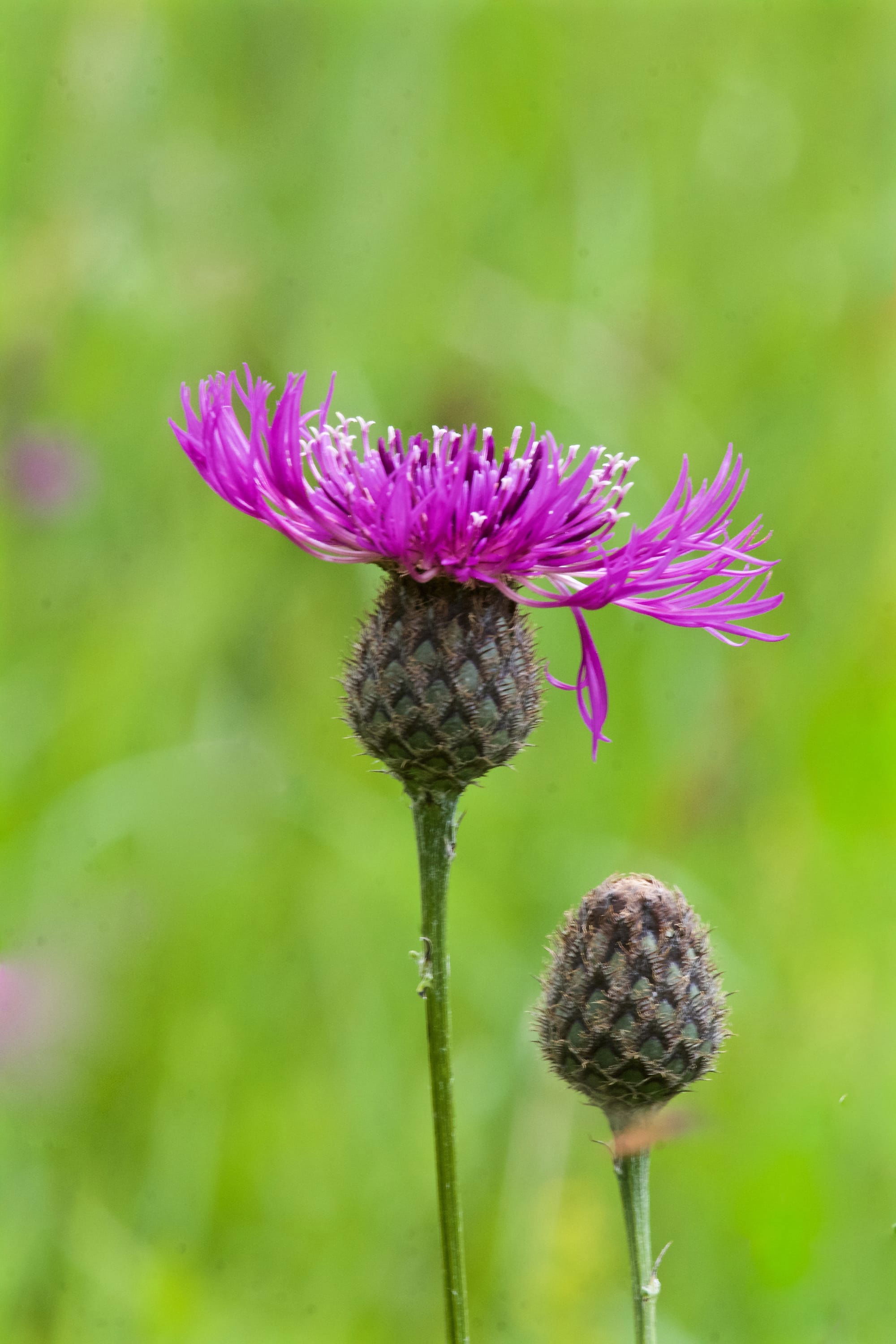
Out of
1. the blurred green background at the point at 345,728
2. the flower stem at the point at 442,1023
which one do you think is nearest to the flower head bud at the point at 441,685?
the flower stem at the point at 442,1023

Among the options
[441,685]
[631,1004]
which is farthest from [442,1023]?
[441,685]

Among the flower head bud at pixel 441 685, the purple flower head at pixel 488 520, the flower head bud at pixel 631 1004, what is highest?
the purple flower head at pixel 488 520

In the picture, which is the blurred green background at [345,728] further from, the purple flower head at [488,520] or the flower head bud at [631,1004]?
the purple flower head at [488,520]

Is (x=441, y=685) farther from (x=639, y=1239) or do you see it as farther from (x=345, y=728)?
(x=345, y=728)

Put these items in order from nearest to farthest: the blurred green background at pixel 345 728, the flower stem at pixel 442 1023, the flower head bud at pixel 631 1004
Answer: the flower stem at pixel 442 1023, the flower head bud at pixel 631 1004, the blurred green background at pixel 345 728

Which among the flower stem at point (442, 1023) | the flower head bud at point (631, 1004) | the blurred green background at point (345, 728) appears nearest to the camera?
the flower stem at point (442, 1023)

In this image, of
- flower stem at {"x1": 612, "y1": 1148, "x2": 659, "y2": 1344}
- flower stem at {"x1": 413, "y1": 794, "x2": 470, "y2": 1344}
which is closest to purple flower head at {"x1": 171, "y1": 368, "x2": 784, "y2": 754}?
Result: flower stem at {"x1": 413, "y1": 794, "x2": 470, "y2": 1344}
